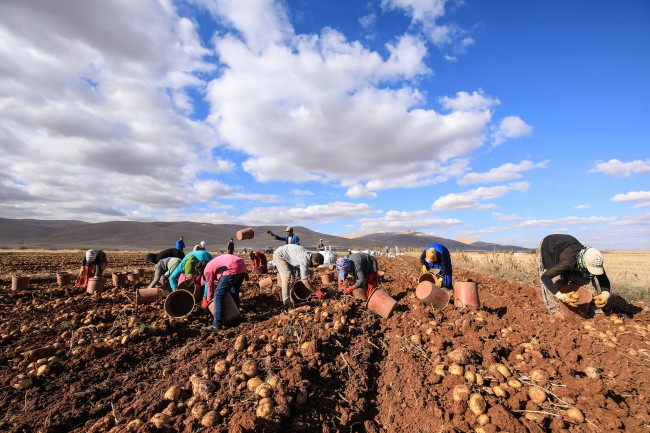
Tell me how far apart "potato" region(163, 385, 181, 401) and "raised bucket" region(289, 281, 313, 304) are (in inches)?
124

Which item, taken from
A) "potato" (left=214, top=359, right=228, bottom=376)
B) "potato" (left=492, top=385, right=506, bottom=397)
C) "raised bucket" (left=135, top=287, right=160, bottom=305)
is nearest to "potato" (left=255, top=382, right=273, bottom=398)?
"potato" (left=214, top=359, right=228, bottom=376)

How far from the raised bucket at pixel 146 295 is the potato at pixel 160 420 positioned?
157 inches

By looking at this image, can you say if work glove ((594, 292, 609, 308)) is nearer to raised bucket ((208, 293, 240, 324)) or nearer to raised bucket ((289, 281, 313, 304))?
raised bucket ((289, 281, 313, 304))

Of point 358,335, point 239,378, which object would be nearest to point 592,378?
point 358,335

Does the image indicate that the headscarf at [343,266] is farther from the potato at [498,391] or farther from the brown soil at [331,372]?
the potato at [498,391]

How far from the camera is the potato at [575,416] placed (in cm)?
251

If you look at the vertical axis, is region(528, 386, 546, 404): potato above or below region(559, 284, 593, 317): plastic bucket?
below

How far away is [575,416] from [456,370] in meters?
0.87

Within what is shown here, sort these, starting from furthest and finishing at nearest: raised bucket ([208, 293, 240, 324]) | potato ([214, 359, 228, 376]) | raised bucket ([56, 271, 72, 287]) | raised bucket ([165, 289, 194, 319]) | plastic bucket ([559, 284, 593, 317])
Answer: raised bucket ([56, 271, 72, 287])
raised bucket ([165, 289, 194, 319])
raised bucket ([208, 293, 240, 324])
plastic bucket ([559, 284, 593, 317])
potato ([214, 359, 228, 376])

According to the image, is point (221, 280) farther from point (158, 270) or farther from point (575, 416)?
point (575, 416)

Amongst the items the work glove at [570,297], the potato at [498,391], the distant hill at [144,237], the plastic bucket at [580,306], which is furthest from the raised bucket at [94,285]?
the distant hill at [144,237]

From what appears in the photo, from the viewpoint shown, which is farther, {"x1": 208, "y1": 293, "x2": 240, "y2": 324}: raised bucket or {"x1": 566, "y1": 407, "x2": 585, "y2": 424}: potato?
{"x1": 208, "y1": 293, "x2": 240, "y2": 324}: raised bucket

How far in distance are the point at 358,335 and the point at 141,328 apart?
278 centimetres

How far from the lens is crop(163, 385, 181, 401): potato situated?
2734 mm
